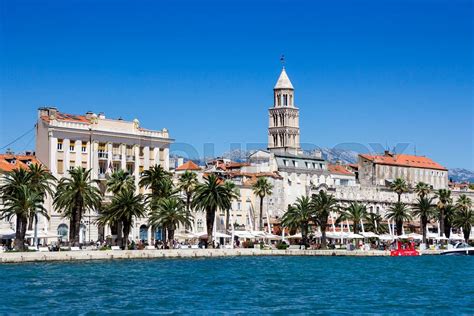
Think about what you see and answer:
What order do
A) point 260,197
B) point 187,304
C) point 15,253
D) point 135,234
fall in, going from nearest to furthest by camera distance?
point 187,304
point 15,253
point 135,234
point 260,197

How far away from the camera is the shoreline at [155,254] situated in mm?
84812

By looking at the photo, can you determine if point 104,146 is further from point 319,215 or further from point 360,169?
point 360,169

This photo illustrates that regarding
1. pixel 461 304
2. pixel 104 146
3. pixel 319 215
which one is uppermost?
pixel 104 146

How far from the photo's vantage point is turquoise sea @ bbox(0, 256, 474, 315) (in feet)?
170

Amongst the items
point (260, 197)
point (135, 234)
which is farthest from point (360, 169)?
point (135, 234)

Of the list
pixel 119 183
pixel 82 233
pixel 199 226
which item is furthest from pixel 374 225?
pixel 119 183

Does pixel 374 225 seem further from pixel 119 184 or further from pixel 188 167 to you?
pixel 119 184

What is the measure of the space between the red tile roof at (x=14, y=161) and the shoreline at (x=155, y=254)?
2016 cm

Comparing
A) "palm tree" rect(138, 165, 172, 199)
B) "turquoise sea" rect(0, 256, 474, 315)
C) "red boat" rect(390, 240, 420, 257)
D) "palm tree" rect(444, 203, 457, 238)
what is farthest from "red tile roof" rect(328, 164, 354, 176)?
"turquoise sea" rect(0, 256, 474, 315)

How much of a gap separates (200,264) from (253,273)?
39.2 ft

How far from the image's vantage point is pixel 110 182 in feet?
349

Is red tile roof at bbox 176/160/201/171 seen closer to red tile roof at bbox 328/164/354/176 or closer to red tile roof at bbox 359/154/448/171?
red tile roof at bbox 328/164/354/176

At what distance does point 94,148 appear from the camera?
117250 mm

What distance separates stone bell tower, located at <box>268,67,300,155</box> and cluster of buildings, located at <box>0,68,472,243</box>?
73 mm
